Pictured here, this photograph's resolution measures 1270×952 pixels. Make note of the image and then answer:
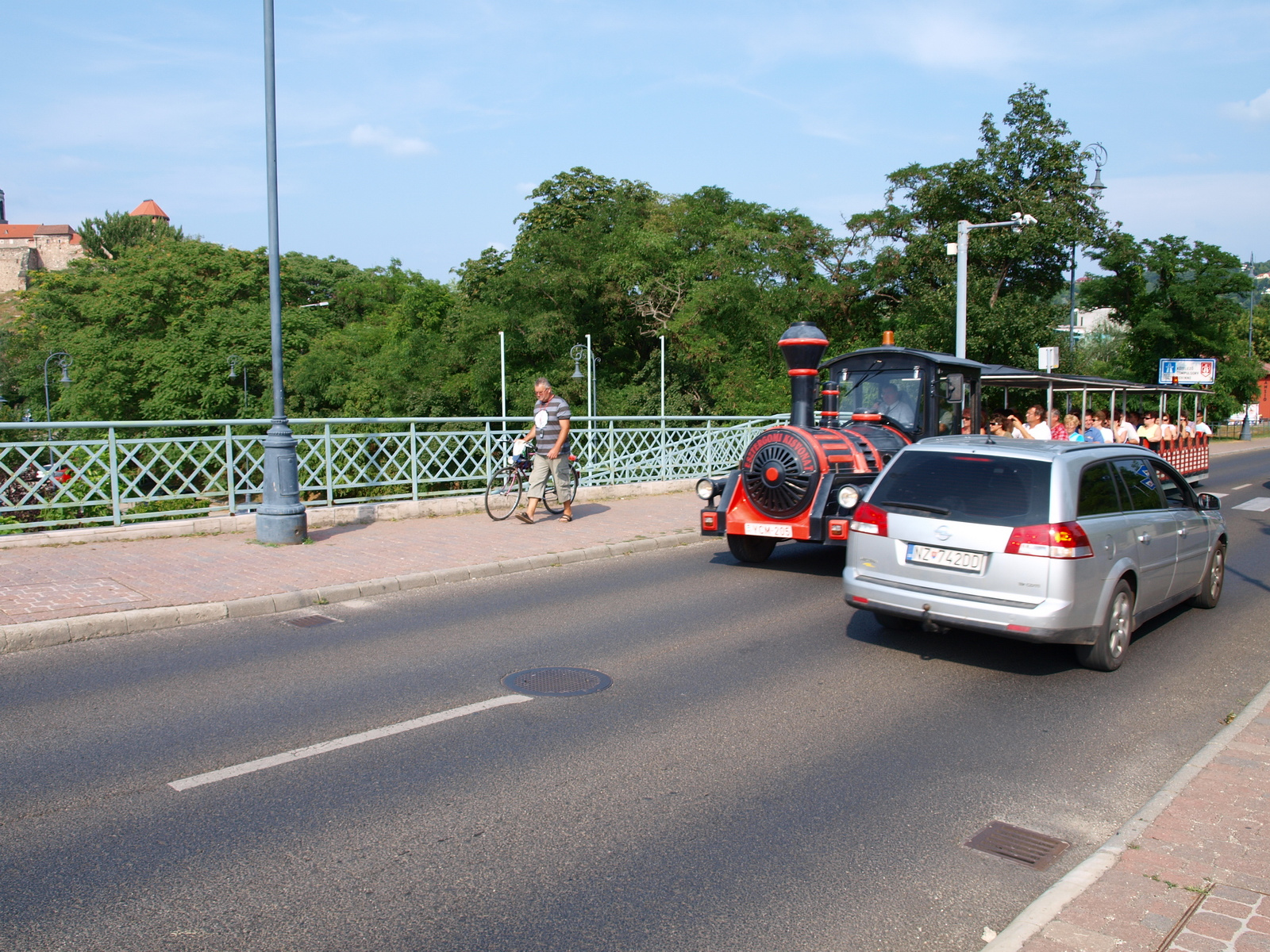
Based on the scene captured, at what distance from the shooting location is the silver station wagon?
19.6 feet

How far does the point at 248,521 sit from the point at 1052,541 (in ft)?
31.0

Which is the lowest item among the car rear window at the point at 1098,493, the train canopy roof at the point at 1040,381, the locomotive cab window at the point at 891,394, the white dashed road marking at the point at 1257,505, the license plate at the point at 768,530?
the white dashed road marking at the point at 1257,505

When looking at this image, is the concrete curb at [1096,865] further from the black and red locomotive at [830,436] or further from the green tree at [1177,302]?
the green tree at [1177,302]

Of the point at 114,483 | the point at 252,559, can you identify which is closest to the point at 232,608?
the point at 252,559

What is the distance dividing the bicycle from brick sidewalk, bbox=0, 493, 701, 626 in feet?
0.86

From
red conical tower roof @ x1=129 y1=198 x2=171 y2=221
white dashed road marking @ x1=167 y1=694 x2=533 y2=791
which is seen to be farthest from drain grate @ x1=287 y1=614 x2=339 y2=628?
red conical tower roof @ x1=129 y1=198 x2=171 y2=221

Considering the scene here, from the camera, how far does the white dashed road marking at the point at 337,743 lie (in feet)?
14.5

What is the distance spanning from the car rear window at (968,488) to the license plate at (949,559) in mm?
234

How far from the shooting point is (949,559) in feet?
20.7

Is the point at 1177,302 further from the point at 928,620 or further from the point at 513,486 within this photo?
the point at 928,620

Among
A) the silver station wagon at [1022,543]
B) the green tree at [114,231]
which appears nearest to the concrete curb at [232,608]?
the silver station wagon at [1022,543]

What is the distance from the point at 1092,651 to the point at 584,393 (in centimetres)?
3821

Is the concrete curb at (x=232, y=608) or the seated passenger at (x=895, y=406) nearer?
the concrete curb at (x=232, y=608)

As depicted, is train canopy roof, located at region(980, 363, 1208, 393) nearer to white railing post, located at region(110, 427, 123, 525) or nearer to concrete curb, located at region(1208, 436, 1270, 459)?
white railing post, located at region(110, 427, 123, 525)
